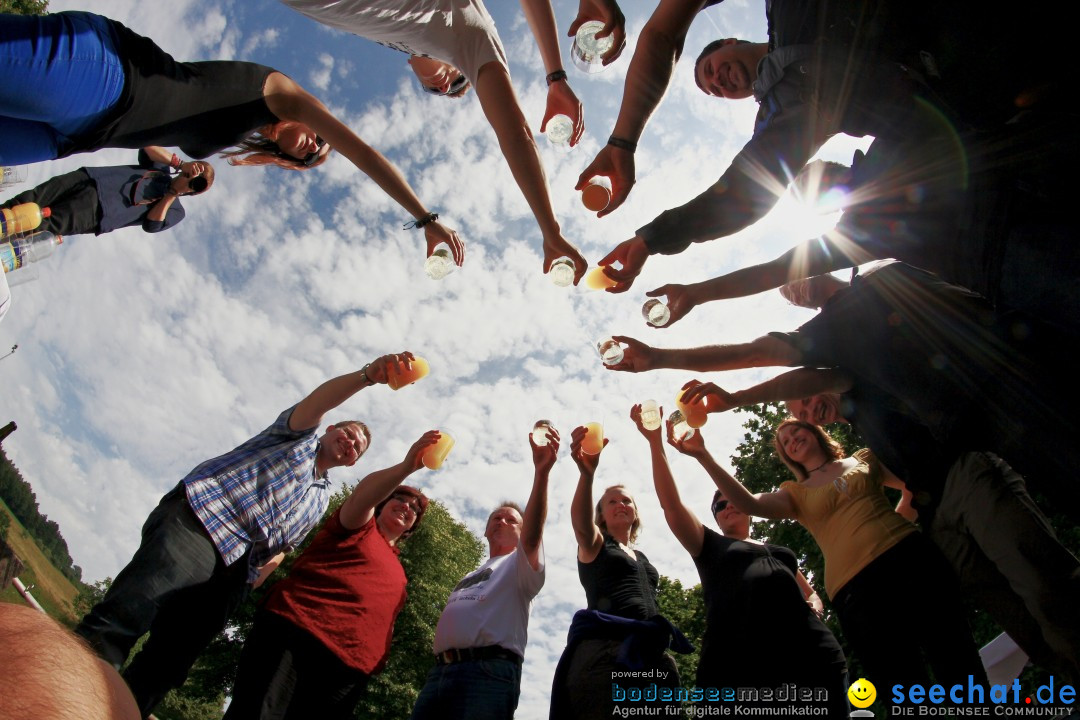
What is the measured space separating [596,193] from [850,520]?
2.48 m

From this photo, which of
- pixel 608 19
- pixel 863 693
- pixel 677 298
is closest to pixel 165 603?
pixel 677 298

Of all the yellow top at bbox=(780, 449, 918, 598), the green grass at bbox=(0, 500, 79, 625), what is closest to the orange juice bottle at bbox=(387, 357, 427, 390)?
the yellow top at bbox=(780, 449, 918, 598)

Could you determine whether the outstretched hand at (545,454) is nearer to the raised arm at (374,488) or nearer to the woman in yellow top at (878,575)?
the raised arm at (374,488)

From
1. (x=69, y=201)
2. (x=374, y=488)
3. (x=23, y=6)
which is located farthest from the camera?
(x=23, y=6)

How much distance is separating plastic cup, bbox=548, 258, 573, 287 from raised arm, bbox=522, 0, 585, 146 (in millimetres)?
638

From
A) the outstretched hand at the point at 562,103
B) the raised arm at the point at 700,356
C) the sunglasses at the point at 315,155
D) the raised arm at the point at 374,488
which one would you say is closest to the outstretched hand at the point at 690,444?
the raised arm at the point at 700,356

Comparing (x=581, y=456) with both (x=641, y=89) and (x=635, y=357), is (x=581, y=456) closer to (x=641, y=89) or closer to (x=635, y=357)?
(x=635, y=357)

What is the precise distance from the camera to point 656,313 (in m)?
2.75

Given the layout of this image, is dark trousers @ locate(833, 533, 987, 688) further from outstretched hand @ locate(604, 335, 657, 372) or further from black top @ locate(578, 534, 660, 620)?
outstretched hand @ locate(604, 335, 657, 372)

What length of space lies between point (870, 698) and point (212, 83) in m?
5.09

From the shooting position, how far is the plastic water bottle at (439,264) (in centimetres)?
262

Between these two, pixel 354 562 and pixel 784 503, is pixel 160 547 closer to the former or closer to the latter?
pixel 354 562

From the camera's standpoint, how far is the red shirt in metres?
3.05

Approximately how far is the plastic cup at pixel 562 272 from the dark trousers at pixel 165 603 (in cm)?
230
